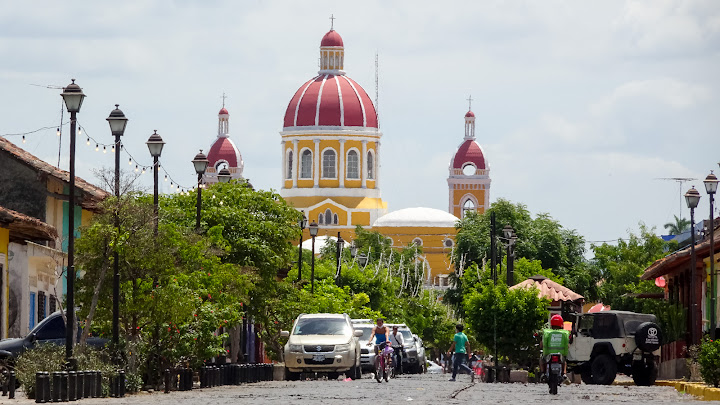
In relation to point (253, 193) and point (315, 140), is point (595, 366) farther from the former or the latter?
point (315, 140)

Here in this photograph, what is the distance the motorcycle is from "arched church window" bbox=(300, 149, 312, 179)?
136520 mm

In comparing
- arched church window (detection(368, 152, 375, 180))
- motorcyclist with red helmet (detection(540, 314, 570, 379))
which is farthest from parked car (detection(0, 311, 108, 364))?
arched church window (detection(368, 152, 375, 180))

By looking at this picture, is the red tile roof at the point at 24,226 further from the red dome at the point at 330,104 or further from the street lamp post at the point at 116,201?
the red dome at the point at 330,104

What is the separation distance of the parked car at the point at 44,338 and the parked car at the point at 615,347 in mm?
11489

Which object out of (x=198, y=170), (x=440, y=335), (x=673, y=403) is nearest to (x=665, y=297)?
(x=198, y=170)

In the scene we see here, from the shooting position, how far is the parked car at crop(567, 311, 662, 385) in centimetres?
3738

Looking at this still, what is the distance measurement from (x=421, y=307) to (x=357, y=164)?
68.5 meters

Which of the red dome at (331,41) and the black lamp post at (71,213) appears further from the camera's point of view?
the red dome at (331,41)

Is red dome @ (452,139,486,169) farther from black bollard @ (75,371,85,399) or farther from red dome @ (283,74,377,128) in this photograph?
black bollard @ (75,371,85,399)

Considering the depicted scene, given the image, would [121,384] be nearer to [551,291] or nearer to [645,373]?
[645,373]

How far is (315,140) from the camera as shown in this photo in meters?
162

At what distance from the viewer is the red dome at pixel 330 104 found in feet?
525

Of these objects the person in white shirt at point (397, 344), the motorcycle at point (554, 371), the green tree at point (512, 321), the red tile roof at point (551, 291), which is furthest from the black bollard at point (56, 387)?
the red tile roof at point (551, 291)

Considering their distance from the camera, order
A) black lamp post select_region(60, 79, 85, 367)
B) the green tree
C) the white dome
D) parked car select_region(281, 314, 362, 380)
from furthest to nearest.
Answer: the white dome, the green tree, parked car select_region(281, 314, 362, 380), black lamp post select_region(60, 79, 85, 367)
